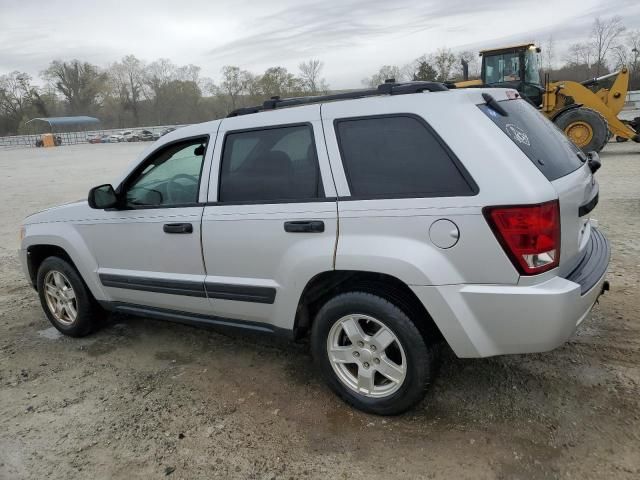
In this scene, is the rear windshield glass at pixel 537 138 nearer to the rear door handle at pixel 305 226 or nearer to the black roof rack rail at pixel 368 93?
the black roof rack rail at pixel 368 93

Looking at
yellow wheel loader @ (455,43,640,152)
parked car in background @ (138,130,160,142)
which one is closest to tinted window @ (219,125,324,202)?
yellow wheel loader @ (455,43,640,152)

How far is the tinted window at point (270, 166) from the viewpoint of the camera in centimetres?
302

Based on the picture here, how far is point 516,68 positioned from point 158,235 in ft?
44.6

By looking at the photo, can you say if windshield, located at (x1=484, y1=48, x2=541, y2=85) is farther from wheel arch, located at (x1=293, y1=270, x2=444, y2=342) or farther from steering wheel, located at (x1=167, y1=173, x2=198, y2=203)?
wheel arch, located at (x1=293, y1=270, x2=444, y2=342)

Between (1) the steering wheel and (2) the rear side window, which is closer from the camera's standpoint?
(2) the rear side window

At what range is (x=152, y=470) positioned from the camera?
106 inches

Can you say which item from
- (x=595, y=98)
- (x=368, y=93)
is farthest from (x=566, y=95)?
(x=368, y=93)

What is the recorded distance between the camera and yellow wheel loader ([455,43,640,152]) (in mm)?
13094

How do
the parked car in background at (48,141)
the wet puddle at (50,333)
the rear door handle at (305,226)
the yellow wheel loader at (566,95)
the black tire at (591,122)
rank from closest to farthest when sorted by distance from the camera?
1. the rear door handle at (305,226)
2. the wet puddle at (50,333)
3. the black tire at (591,122)
4. the yellow wheel loader at (566,95)
5. the parked car in background at (48,141)

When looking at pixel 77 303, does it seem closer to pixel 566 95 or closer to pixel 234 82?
pixel 566 95

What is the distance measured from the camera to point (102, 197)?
370 centimetres

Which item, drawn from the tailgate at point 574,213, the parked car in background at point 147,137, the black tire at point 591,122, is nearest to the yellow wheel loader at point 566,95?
the black tire at point 591,122

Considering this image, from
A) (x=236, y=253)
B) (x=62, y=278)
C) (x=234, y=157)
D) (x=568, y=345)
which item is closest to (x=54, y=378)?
(x=62, y=278)

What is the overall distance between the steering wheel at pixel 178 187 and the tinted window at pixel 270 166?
0.33 meters
